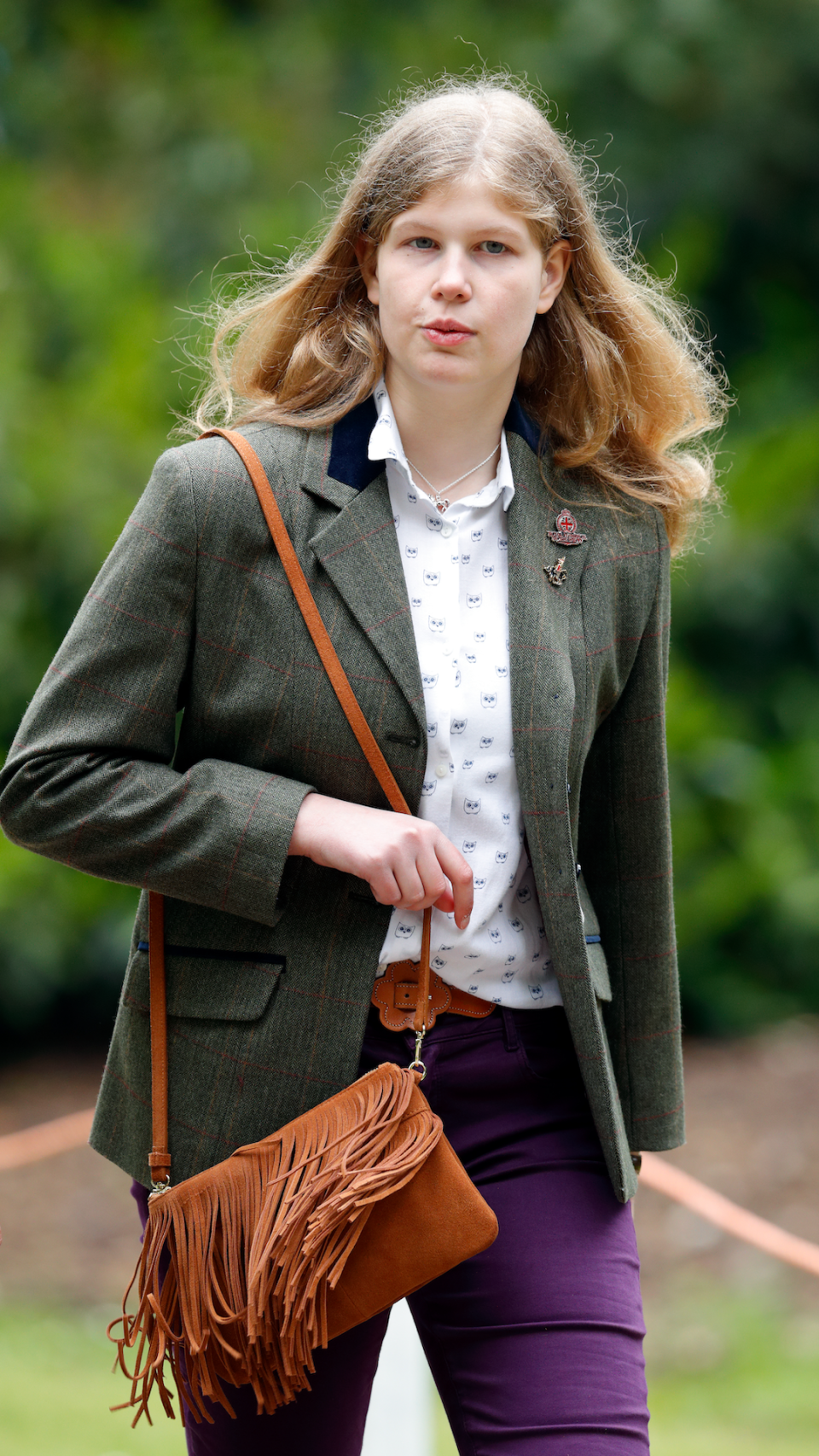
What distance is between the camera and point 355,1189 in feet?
5.13

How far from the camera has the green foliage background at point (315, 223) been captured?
5.24 m

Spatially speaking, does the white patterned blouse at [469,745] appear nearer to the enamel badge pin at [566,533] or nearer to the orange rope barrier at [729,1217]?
the enamel badge pin at [566,533]

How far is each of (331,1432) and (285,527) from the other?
1.05 meters

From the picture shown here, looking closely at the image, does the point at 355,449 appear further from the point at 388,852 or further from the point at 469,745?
the point at 388,852

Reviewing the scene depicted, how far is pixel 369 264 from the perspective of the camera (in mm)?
1910

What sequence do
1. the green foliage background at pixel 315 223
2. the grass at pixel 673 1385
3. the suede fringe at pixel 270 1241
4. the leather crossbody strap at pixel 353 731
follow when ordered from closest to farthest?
the suede fringe at pixel 270 1241, the leather crossbody strap at pixel 353 731, the grass at pixel 673 1385, the green foliage background at pixel 315 223

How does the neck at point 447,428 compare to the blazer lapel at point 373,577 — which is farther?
the neck at point 447,428

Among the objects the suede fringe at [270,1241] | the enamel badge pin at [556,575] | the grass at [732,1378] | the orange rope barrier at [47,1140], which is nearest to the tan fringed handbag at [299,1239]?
the suede fringe at [270,1241]

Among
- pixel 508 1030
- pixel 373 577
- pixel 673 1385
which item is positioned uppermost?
pixel 373 577

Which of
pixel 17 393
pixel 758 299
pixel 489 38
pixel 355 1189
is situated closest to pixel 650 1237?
pixel 355 1189

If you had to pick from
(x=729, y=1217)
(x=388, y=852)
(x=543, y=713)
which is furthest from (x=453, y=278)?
(x=729, y=1217)

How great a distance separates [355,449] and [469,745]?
39 centimetres

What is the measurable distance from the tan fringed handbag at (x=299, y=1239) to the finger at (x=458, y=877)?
0.18 m

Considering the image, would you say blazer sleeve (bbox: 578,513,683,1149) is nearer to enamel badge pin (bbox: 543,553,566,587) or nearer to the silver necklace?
enamel badge pin (bbox: 543,553,566,587)
